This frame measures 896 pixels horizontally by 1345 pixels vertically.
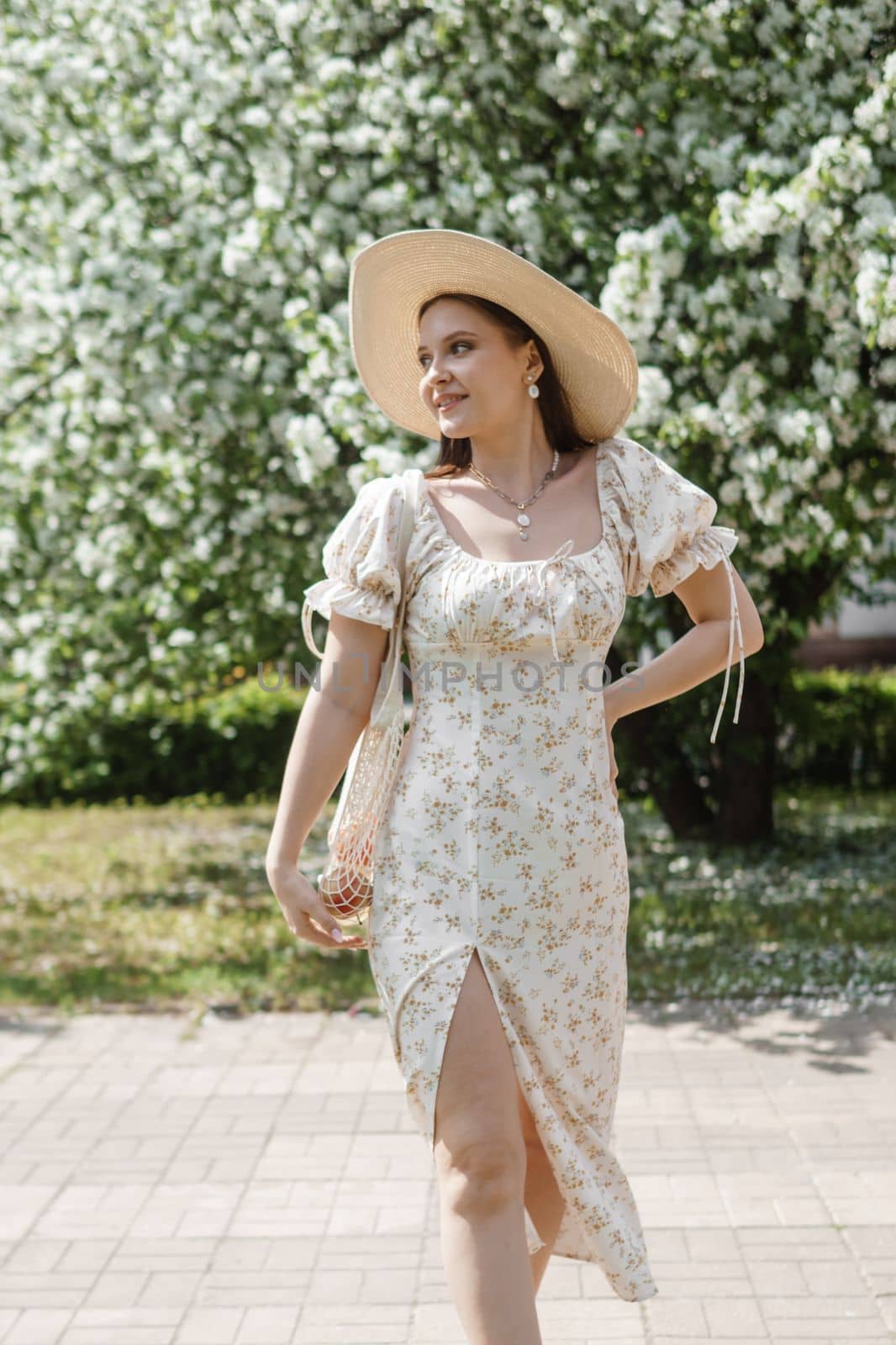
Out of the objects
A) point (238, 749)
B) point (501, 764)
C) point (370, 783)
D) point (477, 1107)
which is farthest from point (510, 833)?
point (238, 749)

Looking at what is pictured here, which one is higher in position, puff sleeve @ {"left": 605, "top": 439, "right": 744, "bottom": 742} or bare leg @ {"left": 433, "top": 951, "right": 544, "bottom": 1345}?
puff sleeve @ {"left": 605, "top": 439, "right": 744, "bottom": 742}

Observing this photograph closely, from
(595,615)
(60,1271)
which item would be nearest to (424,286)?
(595,615)

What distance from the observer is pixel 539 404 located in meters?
2.71

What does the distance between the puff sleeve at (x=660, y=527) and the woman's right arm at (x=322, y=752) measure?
1.56ft

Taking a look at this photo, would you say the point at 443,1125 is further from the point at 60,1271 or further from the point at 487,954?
the point at 60,1271

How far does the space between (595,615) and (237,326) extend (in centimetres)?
469

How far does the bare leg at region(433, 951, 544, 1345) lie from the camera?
2.29 metres

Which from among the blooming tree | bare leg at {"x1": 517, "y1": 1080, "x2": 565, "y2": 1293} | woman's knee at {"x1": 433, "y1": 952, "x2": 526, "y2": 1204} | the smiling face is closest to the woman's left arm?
the smiling face

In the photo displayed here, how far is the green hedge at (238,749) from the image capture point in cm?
1160

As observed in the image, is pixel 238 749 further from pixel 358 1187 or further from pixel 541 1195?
pixel 541 1195

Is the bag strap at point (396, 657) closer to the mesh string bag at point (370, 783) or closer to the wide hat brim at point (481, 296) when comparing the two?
the mesh string bag at point (370, 783)

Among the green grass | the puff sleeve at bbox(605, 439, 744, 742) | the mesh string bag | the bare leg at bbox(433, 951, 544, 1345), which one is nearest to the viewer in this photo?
the bare leg at bbox(433, 951, 544, 1345)

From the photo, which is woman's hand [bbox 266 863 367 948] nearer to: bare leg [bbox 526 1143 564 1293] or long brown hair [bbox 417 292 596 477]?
bare leg [bbox 526 1143 564 1293]

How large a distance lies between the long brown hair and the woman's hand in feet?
2.51
